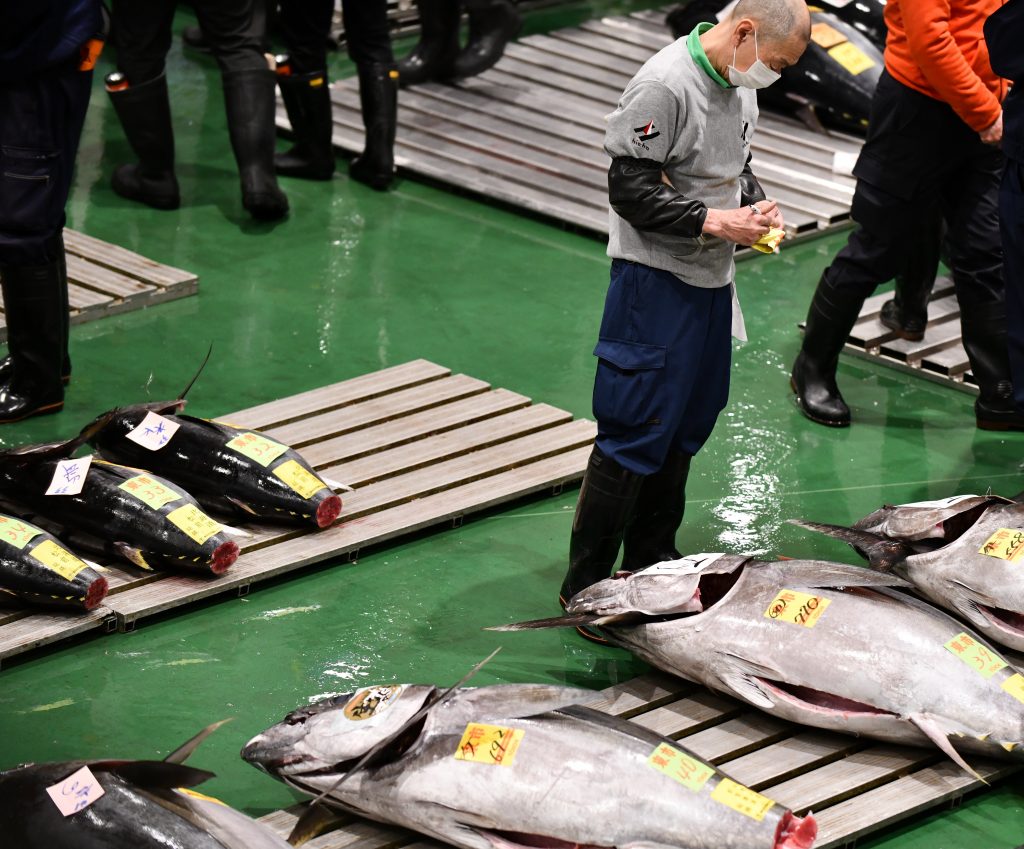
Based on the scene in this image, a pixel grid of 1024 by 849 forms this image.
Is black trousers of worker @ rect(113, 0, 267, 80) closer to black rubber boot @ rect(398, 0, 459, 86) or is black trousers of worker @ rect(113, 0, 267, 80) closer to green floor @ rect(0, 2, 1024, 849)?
green floor @ rect(0, 2, 1024, 849)

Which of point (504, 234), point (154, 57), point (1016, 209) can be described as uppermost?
point (1016, 209)

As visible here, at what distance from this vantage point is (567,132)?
351 inches

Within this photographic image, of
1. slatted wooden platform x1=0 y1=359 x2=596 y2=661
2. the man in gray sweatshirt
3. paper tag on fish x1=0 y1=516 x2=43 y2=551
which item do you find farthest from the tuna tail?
paper tag on fish x1=0 y1=516 x2=43 y2=551

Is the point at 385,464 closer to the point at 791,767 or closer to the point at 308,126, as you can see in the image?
the point at 791,767

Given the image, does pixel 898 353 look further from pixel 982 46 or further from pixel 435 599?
pixel 435 599

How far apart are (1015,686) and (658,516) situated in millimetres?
1185

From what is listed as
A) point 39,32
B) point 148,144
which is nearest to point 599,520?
point 39,32

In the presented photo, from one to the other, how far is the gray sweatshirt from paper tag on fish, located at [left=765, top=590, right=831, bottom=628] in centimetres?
82

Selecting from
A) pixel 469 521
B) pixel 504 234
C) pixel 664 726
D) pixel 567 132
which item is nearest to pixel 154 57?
pixel 504 234

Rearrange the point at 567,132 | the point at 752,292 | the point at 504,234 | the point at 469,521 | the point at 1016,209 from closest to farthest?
the point at 1016,209 → the point at 469,521 → the point at 752,292 → the point at 504,234 → the point at 567,132

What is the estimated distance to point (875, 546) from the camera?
4.72 metres

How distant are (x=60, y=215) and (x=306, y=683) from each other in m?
2.10

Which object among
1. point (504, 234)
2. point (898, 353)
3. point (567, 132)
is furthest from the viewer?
point (567, 132)

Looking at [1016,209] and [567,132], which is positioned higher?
[1016,209]
